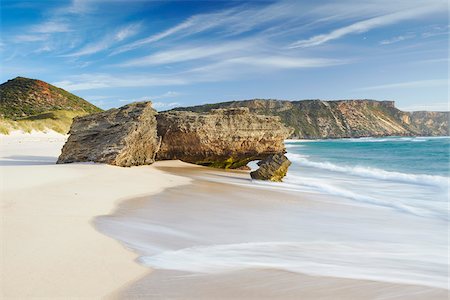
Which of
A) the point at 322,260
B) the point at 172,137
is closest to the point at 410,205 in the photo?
the point at 322,260

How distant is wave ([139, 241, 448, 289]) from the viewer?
3318 millimetres

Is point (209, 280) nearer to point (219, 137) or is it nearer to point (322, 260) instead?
point (322, 260)

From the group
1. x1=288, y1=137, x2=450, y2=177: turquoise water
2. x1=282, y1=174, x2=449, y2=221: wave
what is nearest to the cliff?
x1=282, y1=174, x2=449, y2=221: wave

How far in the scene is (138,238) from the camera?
4.04 metres

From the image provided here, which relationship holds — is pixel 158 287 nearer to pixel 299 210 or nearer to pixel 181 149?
pixel 299 210

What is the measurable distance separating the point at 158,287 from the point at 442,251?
141 inches

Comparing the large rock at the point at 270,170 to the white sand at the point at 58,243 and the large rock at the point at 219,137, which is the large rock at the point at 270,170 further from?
the white sand at the point at 58,243

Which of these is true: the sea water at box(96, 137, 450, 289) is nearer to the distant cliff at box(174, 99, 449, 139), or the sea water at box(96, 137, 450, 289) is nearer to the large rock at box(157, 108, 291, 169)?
the large rock at box(157, 108, 291, 169)

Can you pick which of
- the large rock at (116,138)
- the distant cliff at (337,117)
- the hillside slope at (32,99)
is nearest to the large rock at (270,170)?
the large rock at (116,138)

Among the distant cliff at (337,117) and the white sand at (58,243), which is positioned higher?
the distant cliff at (337,117)

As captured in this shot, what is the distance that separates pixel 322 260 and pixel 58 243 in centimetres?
258

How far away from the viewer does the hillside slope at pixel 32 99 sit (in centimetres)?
6012

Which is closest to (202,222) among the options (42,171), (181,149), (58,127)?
(42,171)

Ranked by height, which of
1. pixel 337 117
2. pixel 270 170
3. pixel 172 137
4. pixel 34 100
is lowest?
pixel 270 170
